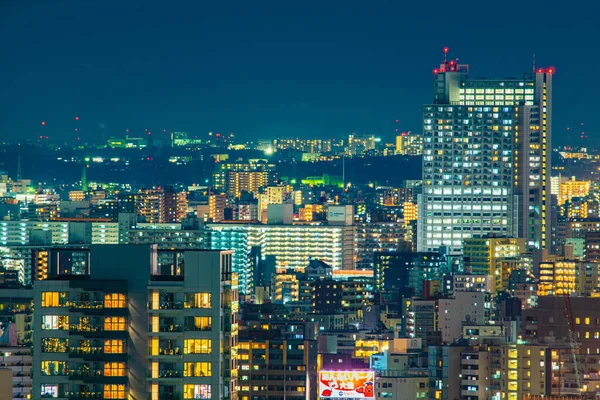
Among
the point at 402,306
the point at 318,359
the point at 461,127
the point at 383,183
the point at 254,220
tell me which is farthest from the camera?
the point at 383,183

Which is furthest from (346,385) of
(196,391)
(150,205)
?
(150,205)

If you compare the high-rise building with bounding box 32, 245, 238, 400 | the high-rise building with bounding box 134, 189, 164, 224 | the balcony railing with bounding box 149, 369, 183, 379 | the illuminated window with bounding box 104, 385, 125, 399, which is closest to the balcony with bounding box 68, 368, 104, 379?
the high-rise building with bounding box 32, 245, 238, 400

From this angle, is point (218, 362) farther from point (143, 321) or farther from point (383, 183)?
point (383, 183)

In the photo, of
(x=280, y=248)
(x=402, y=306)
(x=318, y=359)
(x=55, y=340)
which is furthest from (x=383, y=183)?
(x=55, y=340)

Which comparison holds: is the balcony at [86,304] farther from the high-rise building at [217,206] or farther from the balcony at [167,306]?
the high-rise building at [217,206]

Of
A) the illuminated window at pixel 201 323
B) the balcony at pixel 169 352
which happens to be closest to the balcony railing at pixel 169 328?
the illuminated window at pixel 201 323
